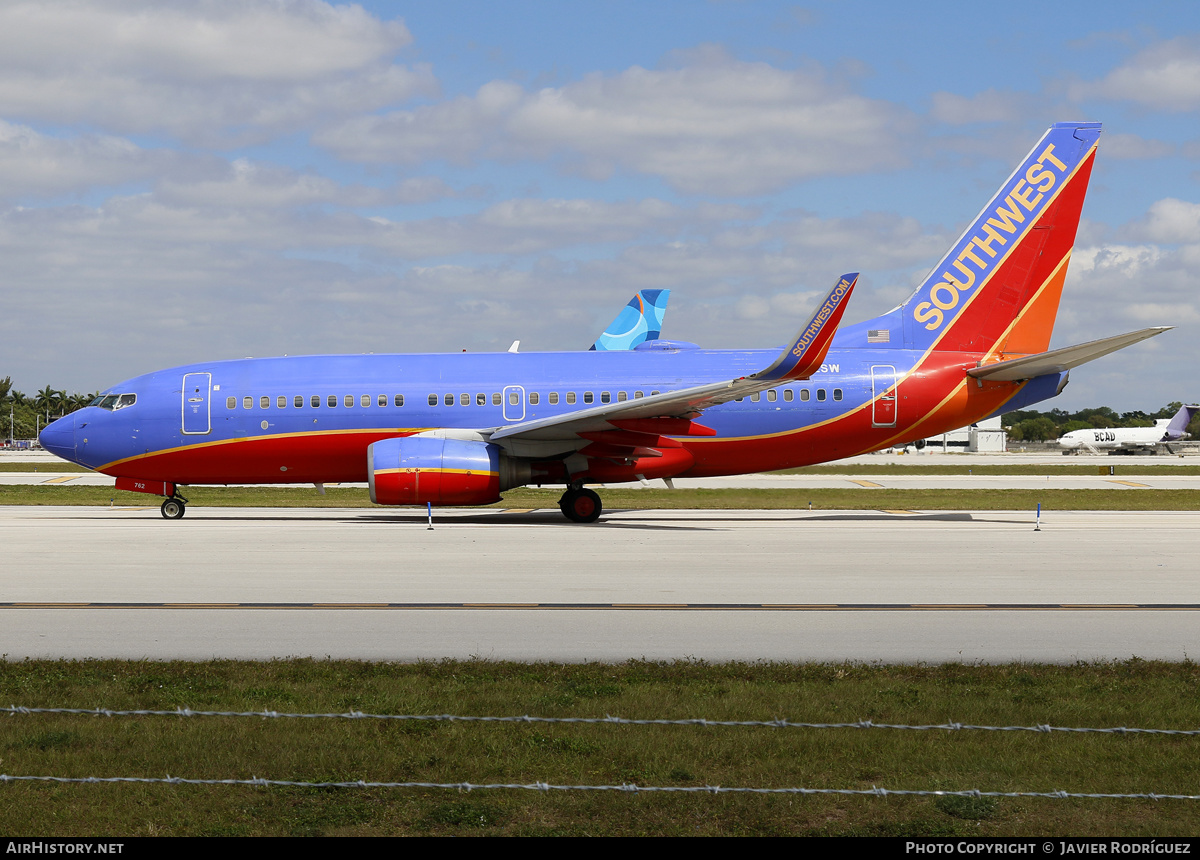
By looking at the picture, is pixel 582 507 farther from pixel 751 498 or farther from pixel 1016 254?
pixel 1016 254

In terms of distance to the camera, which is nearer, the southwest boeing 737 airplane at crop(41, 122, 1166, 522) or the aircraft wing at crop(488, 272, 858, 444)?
the aircraft wing at crop(488, 272, 858, 444)

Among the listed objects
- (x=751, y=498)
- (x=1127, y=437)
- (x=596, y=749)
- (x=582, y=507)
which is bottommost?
(x=596, y=749)

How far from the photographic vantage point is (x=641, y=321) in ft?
165

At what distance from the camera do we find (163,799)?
5918 millimetres

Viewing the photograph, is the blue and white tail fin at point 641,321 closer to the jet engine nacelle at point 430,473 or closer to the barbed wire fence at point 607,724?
the jet engine nacelle at point 430,473

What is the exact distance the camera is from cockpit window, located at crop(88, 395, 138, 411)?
27250 mm

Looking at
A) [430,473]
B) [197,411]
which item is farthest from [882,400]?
[197,411]

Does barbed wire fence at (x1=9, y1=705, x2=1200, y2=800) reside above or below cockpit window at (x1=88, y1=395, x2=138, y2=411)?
below

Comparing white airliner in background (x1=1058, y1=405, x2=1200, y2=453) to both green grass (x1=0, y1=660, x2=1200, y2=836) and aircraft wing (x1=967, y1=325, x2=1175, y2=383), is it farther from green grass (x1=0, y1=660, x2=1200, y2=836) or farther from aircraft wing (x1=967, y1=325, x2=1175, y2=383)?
green grass (x1=0, y1=660, x2=1200, y2=836)

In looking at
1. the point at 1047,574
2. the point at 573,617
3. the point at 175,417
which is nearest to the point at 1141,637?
the point at 1047,574

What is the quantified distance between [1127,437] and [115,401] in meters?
104

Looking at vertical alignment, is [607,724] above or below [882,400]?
below

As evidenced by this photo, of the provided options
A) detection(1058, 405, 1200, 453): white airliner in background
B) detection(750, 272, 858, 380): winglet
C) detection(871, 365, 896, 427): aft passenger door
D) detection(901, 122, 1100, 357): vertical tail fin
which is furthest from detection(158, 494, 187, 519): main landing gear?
detection(1058, 405, 1200, 453): white airliner in background

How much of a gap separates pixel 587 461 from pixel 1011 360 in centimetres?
1098
